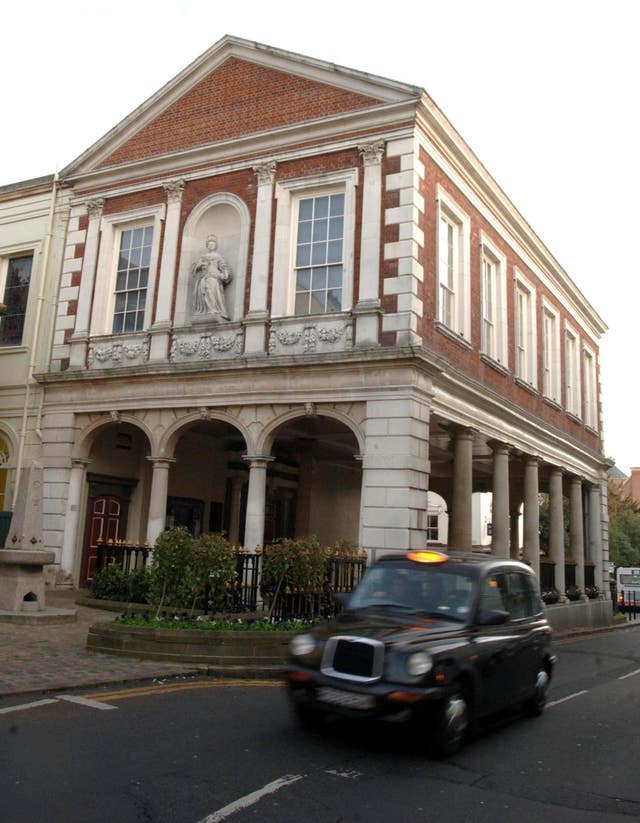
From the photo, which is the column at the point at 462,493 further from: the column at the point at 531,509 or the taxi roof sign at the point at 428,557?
the taxi roof sign at the point at 428,557

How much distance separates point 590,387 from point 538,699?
24.1 meters

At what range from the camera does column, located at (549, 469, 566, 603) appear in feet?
78.1

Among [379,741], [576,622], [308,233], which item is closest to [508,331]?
[308,233]

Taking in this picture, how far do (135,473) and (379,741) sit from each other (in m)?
15.3

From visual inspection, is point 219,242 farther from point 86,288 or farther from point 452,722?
point 452,722

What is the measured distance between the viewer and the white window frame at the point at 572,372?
27.5 m

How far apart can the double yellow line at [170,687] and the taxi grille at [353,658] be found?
2806mm

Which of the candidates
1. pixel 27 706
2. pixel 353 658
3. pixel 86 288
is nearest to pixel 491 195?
pixel 86 288

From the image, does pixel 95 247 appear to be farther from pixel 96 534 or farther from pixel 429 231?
pixel 429 231

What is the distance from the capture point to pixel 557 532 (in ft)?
80.1

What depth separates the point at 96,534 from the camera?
19516 mm

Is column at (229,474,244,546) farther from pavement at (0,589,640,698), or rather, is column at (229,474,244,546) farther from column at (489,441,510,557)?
pavement at (0,589,640,698)

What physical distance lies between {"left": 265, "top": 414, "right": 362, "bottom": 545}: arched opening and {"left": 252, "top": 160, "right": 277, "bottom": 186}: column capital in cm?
624

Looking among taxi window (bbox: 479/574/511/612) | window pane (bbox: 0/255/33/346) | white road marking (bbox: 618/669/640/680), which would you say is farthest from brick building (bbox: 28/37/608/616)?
taxi window (bbox: 479/574/511/612)
